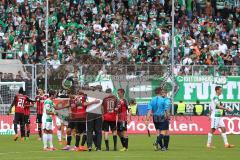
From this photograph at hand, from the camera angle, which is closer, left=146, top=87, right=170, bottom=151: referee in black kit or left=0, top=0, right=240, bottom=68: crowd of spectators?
left=146, top=87, right=170, bottom=151: referee in black kit

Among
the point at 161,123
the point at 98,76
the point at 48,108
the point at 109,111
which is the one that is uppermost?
the point at 98,76

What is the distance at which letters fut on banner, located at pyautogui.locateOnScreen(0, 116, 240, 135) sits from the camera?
45.8m

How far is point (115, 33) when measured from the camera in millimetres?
54469

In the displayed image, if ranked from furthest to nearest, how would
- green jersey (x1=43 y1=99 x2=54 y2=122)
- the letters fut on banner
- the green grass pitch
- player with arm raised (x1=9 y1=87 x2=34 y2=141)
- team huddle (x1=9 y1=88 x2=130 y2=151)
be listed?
the letters fut on banner < player with arm raised (x1=9 y1=87 x2=34 y2=141) < green jersey (x1=43 y1=99 x2=54 y2=122) < team huddle (x1=9 y1=88 x2=130 y2=151) < the green grass pitch

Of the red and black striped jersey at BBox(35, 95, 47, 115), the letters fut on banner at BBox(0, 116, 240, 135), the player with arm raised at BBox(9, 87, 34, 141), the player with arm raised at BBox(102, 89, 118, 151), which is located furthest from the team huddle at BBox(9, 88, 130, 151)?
the letters fut on banner at BBox(0, 116, 240, 135)

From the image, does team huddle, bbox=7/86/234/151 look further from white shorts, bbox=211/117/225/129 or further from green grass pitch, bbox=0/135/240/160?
white shorts, bbox=211/117/225/129

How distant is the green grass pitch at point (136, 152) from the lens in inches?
1144

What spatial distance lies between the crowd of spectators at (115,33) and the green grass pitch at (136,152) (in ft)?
39.5

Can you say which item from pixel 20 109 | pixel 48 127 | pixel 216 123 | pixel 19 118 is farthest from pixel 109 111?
pixel 19 118

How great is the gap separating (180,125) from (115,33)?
9493mm

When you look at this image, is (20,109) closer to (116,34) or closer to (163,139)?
(163,139)

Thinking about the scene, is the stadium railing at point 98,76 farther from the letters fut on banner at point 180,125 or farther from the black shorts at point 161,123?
the black shorts at point 161,123

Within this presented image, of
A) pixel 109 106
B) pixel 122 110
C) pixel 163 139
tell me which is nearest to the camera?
pixel 109 106

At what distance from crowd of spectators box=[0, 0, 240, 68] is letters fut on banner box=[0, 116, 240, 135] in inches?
185
